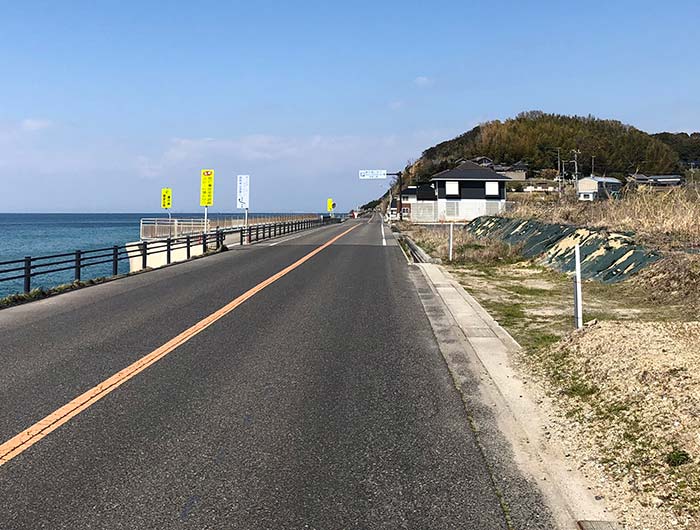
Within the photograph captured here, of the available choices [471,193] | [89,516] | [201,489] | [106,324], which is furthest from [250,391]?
[471,193]

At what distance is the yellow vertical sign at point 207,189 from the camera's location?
121 feet

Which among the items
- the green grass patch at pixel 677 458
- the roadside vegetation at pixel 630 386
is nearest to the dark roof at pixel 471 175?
the roadside vegetation at pixel 630 386

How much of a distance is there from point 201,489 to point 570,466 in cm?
274

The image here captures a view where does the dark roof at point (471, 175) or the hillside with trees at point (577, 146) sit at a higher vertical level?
the hillside with trees at point (577, 146)

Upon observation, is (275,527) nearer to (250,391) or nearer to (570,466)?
(570,466)

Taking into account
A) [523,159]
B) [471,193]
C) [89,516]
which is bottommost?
[89,516]

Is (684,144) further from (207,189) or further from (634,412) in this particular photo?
(634,412)

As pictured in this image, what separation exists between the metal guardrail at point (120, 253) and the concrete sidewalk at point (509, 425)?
9.61 meters

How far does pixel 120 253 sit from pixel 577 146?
500ft

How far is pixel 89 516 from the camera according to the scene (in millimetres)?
3854

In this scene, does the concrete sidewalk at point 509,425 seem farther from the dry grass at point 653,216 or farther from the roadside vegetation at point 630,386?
the dry grass at point 653,216

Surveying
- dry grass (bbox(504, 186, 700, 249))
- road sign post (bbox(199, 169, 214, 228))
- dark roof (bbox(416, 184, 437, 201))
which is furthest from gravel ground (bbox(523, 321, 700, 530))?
dark roof (bbox(416, 184, 437, 201))

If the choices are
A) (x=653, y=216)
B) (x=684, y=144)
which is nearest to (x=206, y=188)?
(x=653, y=216)

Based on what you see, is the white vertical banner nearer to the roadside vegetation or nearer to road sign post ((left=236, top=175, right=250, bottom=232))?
road sign post ((left=236, top=175, right=250, bottom=232))
